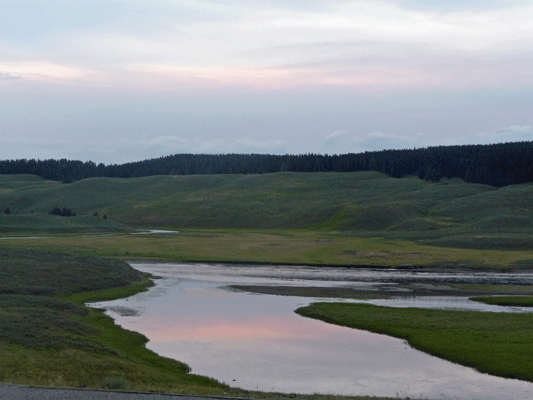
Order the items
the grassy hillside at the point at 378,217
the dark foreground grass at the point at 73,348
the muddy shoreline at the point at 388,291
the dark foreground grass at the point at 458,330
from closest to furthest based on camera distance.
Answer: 1. the dark foreground grass at the point at 73,348
2. the dark foreground grass at the point at 458,330
3. the muddy shoreline at the point at 388,291
4. the grassy hillside at the point at 378,217

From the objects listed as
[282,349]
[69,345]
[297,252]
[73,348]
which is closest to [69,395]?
[73,348]

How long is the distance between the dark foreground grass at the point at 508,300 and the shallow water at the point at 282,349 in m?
1.95

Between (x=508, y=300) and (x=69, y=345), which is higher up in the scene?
(x=508, y=300)

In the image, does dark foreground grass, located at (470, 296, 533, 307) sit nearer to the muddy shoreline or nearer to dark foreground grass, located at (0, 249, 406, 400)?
the muddy shoreline

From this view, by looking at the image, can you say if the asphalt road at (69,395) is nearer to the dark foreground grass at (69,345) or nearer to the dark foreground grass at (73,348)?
the dark foreground grass at (73,348)

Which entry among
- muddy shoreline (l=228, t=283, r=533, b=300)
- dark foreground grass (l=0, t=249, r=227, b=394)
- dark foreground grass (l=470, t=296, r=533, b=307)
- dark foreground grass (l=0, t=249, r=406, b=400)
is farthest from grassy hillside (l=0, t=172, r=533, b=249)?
dark foreground grass (l=0, t=249, r=406, b=400)

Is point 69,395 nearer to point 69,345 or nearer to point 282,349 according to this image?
point 69,345

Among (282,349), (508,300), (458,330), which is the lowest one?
(282,349)

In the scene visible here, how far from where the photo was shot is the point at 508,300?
58.3m

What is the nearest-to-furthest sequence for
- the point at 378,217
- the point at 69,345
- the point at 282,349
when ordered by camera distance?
the point at 69,345 → the point at 282,349 → the point at 378,217

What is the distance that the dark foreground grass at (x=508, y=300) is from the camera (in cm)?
5722

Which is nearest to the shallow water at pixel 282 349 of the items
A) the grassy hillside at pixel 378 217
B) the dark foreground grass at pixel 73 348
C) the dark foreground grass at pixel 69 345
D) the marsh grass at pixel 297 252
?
the dark foreground grass at pixel 73 348

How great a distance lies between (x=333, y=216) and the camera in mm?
169000

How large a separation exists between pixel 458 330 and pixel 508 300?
17530 millimetres
